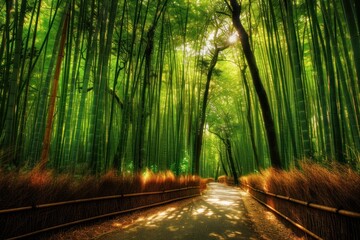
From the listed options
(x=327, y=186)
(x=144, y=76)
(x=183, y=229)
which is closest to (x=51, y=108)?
(x=144, y=76)

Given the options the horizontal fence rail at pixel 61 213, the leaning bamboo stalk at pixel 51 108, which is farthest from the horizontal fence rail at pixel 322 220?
the leaning bamboo stalk at pixel 51 108

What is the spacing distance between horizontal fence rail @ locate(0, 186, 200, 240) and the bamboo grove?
0.45 m

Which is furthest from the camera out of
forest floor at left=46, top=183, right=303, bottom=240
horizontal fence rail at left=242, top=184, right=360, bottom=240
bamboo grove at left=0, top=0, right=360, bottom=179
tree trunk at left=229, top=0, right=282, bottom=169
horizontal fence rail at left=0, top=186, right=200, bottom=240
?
tree trunk at left=229, top=0, right=282, bottom=169

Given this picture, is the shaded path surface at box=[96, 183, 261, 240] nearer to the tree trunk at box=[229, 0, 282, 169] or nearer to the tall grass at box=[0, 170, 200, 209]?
the tall grass at box=[0, 170, 200, 209]

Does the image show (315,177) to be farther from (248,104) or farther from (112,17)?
(248,104)

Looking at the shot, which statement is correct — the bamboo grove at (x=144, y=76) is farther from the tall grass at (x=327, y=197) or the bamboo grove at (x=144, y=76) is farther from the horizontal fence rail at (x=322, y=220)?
the horizontal fence rail at (x=322, y=220)

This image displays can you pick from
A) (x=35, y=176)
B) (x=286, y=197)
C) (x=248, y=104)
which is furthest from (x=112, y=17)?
(x=248, y=104)

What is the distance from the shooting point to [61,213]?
8.24ft

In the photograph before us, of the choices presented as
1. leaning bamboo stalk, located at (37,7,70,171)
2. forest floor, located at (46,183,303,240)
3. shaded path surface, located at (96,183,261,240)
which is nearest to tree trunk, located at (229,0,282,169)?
forest floor, located at (46,183,303,240)

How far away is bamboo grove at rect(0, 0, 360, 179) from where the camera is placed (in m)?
2.80

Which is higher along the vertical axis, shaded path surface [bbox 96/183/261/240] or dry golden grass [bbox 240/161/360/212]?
dry golden grass [bbox 240/161/360/212]

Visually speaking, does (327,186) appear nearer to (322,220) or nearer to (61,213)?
(322,220)

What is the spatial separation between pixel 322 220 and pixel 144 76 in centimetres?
386

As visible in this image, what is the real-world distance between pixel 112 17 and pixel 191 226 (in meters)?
3.00
